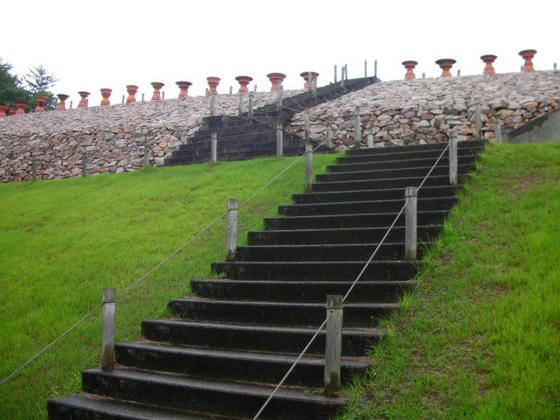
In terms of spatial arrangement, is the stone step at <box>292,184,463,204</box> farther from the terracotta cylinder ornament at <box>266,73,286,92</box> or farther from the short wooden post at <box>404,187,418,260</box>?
the terracotta cylinder ornament at <box>266,73,286,92</box>

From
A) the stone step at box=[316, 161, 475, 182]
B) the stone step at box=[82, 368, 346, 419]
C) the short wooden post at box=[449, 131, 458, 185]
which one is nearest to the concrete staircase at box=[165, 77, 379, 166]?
the stone step at box=[316, 161, 475, 182]

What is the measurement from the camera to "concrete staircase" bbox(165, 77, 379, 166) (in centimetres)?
1477

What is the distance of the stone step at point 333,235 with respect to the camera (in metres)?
5.95

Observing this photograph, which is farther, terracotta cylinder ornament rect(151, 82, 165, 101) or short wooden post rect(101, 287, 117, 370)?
terracotta cylinder ornament rect(151, 82, 165, 101)

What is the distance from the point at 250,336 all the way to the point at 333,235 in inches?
86.1

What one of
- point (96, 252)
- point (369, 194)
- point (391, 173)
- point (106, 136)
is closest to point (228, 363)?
point (369, 194)

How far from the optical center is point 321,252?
20.4ft

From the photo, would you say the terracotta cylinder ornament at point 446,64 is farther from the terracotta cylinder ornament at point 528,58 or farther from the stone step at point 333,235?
the stone step at point 333,235

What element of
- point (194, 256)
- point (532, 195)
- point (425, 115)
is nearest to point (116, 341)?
point (194, 256)

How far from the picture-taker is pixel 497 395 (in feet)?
11.0

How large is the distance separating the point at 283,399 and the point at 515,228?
3.56m

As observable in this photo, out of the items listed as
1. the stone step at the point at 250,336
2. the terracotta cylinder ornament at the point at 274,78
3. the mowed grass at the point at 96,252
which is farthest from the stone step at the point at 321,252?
the terracotta cylinder ornament at the point at 274,78

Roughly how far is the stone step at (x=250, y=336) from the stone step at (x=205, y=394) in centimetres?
53

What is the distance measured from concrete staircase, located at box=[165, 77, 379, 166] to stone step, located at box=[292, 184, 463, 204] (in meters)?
5.54
